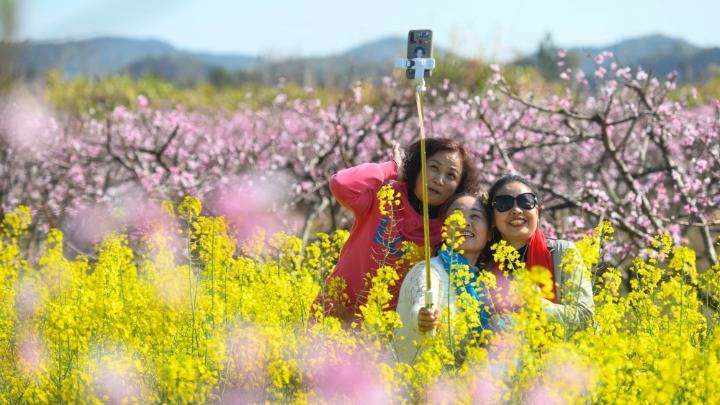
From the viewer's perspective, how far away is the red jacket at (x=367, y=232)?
449cm

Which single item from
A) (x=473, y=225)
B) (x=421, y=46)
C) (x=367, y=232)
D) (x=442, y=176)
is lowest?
(x=367, y=232)

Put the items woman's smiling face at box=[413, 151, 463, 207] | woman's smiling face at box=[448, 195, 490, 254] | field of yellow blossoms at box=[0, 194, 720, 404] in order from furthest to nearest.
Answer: woman's smiling face at box=[413, 151, 463, 207], woman's smiling face at box=[448, 195, 490, 254], field of yellow blossoms at box=[0, 194, 720, 404]

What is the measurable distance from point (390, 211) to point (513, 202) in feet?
1.89

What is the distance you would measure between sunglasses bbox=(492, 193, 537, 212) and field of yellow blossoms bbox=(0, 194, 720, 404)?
0.29 m

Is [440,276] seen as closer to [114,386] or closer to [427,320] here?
[427,320]

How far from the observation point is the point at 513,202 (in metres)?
4.14

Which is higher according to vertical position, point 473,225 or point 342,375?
point 473,225

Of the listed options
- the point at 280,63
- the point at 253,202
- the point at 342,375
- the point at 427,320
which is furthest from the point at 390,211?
the point at 280,63

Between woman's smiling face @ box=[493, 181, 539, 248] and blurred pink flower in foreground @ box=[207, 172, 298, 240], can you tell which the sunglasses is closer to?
woman's smiling face @ box=[493, 181, 539, 248]

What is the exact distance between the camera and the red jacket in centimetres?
449

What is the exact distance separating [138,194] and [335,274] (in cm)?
489

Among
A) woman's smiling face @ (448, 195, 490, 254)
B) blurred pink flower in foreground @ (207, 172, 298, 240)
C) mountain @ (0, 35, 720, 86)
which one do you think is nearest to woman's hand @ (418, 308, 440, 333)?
woman's smiling face @ (448, 195, 490, 254)

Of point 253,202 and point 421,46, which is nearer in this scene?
point 421,46

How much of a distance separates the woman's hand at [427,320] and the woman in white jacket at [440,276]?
0.22 ft
